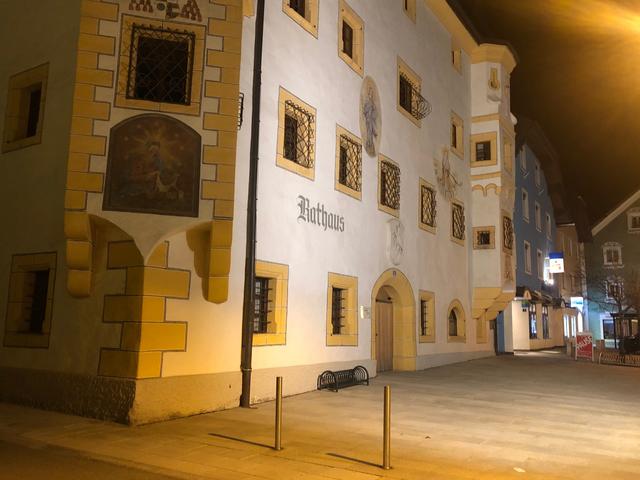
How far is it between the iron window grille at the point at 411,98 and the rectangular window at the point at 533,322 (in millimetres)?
17367

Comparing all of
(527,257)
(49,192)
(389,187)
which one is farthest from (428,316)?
(527,257)

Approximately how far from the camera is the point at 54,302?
10.6 m

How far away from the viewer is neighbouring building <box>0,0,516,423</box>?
9.55 m

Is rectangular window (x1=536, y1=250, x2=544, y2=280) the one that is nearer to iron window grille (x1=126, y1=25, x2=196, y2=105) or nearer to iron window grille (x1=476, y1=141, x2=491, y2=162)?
iron window grille (x1=476, y1=141, x2=491, y2=162)

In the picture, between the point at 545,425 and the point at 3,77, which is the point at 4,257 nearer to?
the point at 3,77

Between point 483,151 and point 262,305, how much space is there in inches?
632

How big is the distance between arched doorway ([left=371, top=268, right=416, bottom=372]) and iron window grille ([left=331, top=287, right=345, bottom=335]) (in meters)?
2.85

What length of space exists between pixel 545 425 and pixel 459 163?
50.3ft

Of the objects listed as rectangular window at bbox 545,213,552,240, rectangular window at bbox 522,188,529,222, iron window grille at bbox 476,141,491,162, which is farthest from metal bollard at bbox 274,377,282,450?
rectangular window at bbox 545,213,552,240

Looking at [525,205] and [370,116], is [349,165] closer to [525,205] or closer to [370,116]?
[370,116]

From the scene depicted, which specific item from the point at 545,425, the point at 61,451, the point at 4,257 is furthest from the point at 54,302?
the point at 545,425

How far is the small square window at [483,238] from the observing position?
24.1 meters

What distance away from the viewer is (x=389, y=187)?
17.9 meters

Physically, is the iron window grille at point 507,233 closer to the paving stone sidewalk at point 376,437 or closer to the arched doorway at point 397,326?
the arched doorway at point 397,326
